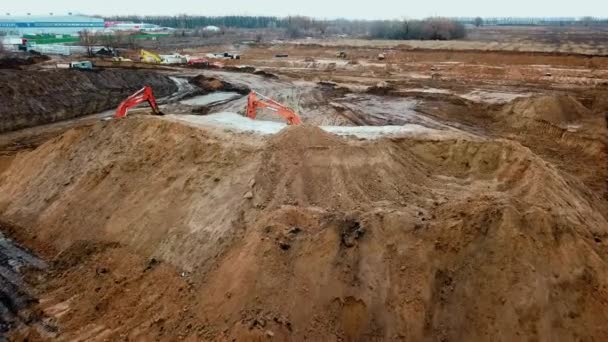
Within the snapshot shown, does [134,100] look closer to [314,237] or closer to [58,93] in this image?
[314,237]

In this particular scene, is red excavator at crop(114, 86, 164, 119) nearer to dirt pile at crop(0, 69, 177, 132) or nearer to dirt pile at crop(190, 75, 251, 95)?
dirt pile at crop(0, 69, 177, 132)

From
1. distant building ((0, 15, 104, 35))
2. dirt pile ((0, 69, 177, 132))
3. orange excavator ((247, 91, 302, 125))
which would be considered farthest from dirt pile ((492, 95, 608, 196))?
distant building ((0, 15, 104, 35))

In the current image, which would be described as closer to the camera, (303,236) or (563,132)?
(303,236)

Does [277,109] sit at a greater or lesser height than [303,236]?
greater

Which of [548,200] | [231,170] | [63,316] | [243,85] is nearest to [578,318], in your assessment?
[548,200]

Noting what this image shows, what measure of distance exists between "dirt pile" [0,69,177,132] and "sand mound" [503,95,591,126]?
21.5 m

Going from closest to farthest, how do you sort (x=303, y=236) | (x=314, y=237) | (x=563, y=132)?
(x=314, y=237) < (x=303, y=236) < (x=563, y=132)

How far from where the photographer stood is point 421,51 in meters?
55.3

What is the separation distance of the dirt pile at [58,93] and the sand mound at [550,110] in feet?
70.7

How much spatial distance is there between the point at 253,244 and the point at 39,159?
10.1 m

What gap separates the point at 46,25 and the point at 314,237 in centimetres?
10573

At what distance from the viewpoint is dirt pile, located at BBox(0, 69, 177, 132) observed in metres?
26.1

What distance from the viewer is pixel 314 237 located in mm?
9844

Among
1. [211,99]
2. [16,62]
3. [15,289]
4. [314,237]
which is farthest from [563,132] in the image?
[16,62]
